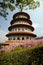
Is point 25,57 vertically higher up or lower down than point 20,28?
higher up

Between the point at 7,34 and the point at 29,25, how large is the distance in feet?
20.2

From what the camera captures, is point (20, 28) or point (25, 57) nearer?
point (25, 57)

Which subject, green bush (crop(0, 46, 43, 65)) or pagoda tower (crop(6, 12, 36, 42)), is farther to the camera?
pagoda tower (crop(6, 12, 36, 42))

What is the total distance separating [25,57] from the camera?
14.7 meters

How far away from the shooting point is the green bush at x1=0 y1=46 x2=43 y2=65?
43.7 ft

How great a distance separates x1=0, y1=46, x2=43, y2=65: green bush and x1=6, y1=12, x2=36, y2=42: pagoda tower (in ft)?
111

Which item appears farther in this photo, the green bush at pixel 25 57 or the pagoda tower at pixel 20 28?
the pagoda tower at pixel 20 28

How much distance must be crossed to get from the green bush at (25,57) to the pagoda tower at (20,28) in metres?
33.9

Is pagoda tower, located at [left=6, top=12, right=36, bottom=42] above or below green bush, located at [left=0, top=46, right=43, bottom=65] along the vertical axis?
below

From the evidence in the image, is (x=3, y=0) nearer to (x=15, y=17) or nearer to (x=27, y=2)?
(x=27, y=2)

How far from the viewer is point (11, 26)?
2077 inches

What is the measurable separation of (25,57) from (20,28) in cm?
3850

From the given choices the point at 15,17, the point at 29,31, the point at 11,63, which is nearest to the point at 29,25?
the point at 29,31

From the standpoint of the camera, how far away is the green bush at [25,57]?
1331 cm
